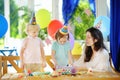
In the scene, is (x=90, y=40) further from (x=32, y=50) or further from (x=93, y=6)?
(x=93, y=6)

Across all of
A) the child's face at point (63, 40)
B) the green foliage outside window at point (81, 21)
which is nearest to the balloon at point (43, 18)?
the child's face at point (63, 40)

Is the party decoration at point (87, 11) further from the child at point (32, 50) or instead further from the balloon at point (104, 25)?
the child at point (32, 50)

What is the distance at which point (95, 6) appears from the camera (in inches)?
132

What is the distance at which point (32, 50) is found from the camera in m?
2.23

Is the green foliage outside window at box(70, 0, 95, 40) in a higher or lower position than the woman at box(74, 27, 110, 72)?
higher

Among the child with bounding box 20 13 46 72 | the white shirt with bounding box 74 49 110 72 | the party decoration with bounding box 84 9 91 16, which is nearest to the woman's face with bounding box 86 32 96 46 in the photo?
the white shirt with bounding box 74 49 110 72

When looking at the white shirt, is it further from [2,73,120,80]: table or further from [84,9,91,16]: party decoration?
[84,9,91,16]: party decoration

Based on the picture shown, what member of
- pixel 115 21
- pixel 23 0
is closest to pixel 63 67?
pixel 115 21

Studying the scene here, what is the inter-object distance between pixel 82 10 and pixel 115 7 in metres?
1.00

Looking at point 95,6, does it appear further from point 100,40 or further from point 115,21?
point 100,40

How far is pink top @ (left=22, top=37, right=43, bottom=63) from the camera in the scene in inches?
87.5

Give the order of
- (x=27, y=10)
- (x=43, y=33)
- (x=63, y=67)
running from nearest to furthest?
(x=63, y=67), (x=43, y=33), (x=27, y=10)

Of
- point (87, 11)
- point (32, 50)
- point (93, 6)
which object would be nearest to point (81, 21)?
point (87, 11)

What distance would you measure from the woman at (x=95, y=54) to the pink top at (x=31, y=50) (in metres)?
0.44
